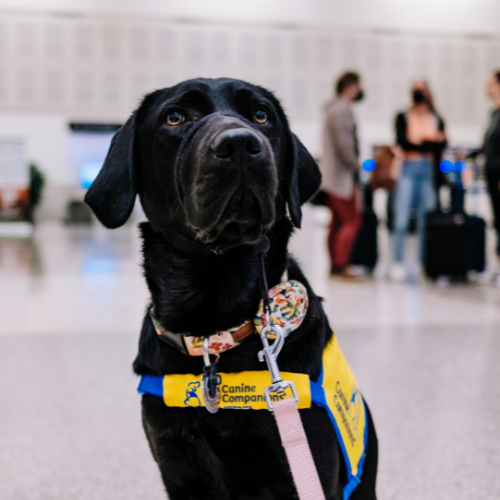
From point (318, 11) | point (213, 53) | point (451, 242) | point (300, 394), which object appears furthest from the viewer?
point (213, 53)

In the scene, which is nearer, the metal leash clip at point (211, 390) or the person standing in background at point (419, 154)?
the metal leash clip at point (211, 390)

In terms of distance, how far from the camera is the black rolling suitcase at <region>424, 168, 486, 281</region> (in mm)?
4590

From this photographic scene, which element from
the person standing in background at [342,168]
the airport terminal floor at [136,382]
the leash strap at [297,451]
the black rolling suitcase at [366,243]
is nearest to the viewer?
the leash strap at [297,451]

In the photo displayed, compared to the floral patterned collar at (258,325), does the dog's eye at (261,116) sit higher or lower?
higher

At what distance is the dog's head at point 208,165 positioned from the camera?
0.98 meters

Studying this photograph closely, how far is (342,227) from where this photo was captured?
4.85 meters

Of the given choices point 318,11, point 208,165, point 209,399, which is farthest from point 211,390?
point 318,11

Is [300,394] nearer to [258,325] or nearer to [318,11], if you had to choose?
[258,325]

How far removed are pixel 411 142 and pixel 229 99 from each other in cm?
380

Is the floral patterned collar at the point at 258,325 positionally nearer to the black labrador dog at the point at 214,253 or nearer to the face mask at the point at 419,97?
the black labrador dog at the point at 214,253

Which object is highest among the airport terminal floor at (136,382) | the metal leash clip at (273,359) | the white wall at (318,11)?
the white wall at (318,11)

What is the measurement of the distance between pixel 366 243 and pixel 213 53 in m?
7.86

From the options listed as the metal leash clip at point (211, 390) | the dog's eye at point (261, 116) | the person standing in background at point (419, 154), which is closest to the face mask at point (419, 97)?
the person standing in background at point (419, 154)

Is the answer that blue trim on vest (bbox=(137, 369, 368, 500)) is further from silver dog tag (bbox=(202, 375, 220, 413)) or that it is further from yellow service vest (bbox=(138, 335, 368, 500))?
silver dog tag (bbox=(202, 375, 220, 413))
